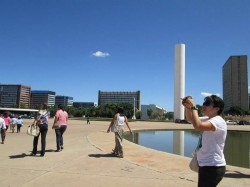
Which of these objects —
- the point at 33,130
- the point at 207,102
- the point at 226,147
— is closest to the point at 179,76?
the point at 226,147

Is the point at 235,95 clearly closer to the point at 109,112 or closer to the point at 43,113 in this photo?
the point at 109,112

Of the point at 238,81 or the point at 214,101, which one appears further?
the point at 238,81

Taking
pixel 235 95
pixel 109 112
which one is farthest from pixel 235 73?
pixel 109 112

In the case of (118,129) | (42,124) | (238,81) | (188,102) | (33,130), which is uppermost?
(238,81)

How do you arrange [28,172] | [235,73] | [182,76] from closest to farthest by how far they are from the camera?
[28,172] → [182,76] → [235,73]

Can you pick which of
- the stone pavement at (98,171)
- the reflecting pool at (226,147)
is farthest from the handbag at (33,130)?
the reflecting pool at (226,147)

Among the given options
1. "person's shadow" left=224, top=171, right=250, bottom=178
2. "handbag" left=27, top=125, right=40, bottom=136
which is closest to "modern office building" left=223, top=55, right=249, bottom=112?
"person's shadow" left=224, top=171, right=250, bottom=178

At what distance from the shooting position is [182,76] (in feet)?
314

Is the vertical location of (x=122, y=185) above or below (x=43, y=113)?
below

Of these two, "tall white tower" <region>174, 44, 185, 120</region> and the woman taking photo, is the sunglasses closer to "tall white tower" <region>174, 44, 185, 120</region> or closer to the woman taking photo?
the woman taking photo

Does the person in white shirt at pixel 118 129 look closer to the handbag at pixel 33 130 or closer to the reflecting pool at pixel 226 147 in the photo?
the handbag at pixel 33 130

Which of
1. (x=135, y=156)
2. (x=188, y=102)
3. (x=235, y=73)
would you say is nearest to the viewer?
(x=188, y=102)

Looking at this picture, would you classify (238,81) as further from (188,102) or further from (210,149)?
(188,102)

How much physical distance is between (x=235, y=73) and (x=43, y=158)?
165 metres
